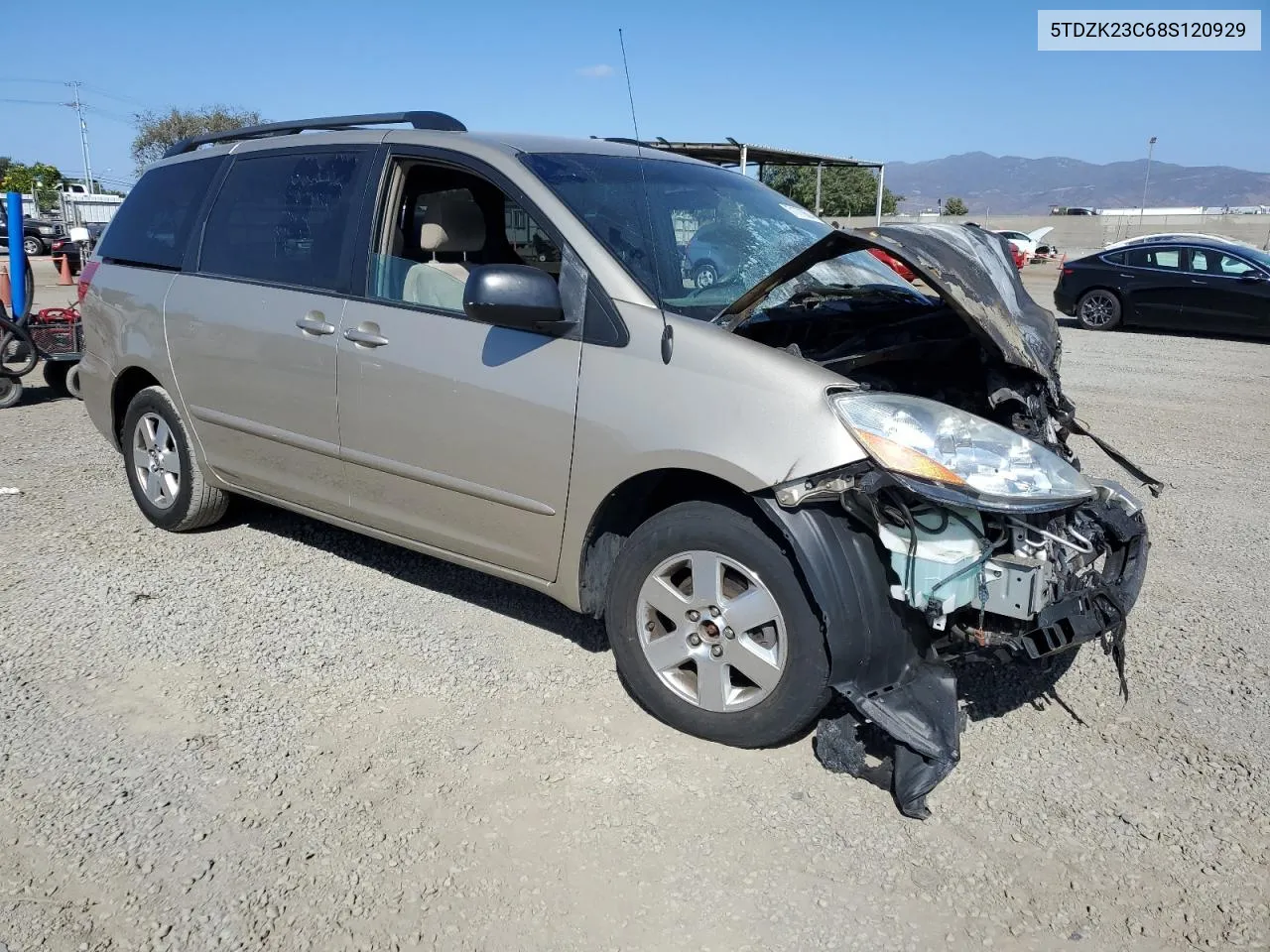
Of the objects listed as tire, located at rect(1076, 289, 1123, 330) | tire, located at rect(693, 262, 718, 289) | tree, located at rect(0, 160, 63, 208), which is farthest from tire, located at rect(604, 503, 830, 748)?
tree, located at rect(0, 160, 63, 208)

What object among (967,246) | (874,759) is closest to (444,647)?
(874,759)

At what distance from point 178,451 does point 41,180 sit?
7951cm

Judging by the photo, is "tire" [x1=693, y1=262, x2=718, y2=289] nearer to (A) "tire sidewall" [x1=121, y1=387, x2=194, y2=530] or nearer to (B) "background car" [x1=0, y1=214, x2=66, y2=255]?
(A) "tire sidewall" [x1=121, y1=387, x2=194, y2=530]

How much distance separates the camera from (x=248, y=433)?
178 inches

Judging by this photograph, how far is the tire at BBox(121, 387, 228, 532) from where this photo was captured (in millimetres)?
4969

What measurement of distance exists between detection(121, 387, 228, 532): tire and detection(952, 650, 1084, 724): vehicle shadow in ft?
11.9

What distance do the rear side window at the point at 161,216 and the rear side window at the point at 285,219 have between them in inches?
8.5

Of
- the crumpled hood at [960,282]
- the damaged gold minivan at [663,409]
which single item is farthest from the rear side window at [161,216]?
the crumpled hood at [960,282]

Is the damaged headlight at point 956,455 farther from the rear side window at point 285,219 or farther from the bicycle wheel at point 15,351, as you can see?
the bicycle wheel at point 15,351

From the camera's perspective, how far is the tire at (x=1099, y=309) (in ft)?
49.9

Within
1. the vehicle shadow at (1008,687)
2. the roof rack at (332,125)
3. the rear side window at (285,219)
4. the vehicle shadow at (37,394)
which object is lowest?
the vehicle shadow at (1008,687)

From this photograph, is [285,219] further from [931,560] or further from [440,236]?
[931,560]

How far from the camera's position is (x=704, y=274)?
380 centimetres

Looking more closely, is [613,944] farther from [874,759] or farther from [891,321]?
[891,321]
